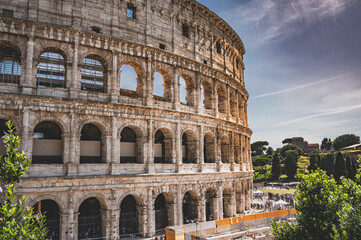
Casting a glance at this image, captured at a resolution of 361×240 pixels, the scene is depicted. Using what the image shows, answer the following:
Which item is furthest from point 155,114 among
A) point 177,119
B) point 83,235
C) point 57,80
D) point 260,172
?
point 260,172

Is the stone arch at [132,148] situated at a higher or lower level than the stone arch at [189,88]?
lower

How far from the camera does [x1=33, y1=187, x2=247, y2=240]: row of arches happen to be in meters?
18.6

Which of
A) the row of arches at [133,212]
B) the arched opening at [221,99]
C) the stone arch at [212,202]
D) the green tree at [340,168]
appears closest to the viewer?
the row of arches at [133,212]

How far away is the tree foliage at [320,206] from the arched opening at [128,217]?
11474 millimetres

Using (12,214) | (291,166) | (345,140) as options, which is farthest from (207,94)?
(345,140)

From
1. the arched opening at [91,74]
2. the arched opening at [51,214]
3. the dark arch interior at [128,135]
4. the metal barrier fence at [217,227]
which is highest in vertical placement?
the arched opening at [91,74]

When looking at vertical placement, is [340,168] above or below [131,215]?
above

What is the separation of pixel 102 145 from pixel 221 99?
13.9m

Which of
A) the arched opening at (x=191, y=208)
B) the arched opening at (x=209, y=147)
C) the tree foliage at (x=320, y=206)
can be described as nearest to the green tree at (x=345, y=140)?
the arched opening at (x=209, y=147)

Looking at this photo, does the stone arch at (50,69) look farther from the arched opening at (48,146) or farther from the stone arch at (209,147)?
the stone arch at (209,147)

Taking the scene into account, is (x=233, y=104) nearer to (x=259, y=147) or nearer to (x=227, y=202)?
(x=227, y=202)

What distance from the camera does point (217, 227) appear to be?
19.7 meters

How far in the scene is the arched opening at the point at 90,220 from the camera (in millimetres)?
19125

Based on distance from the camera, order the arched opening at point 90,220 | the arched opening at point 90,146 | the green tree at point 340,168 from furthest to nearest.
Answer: the green tree at point 340,168 → the arched opening at point 90,146 → the arched opening at point 90,220
